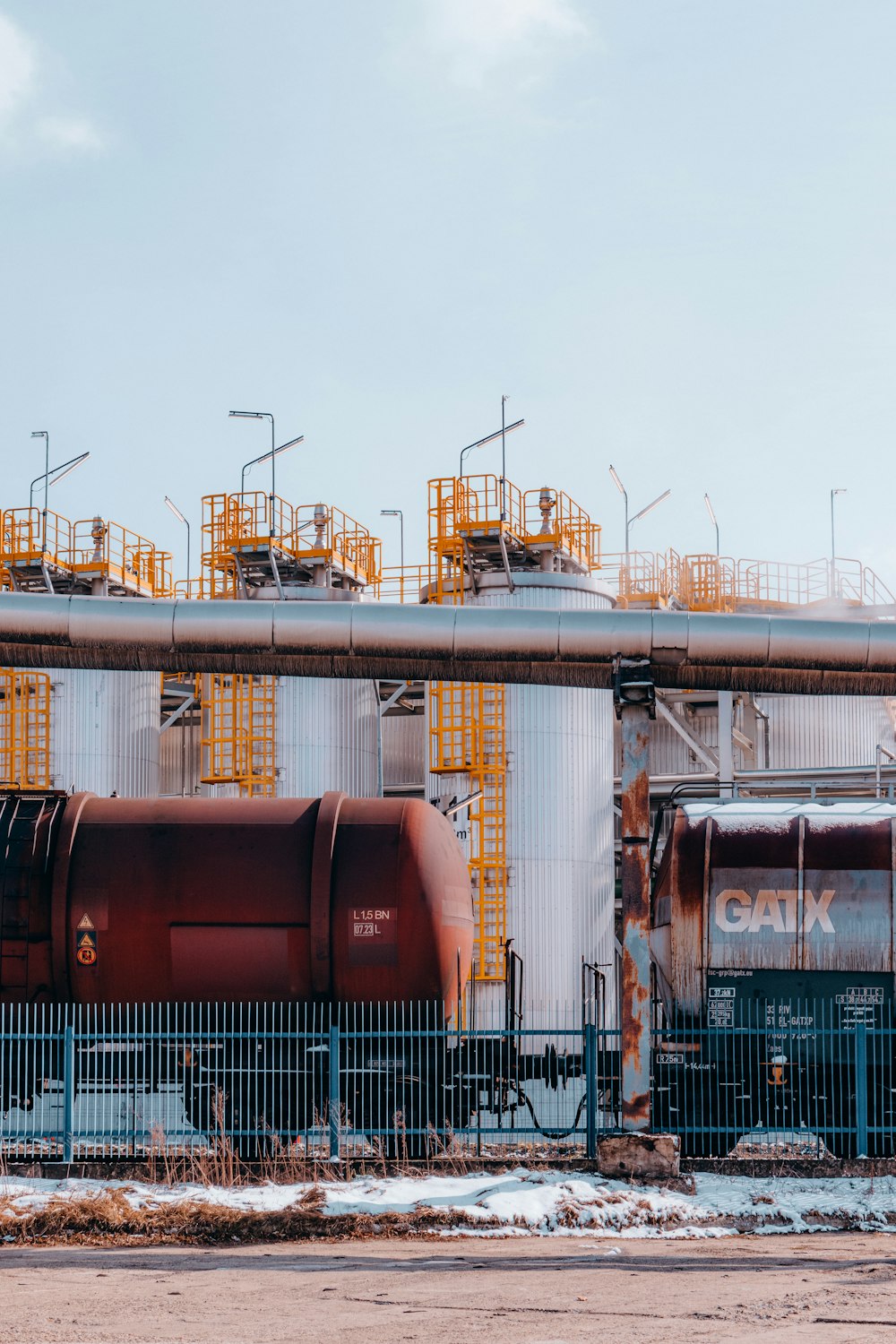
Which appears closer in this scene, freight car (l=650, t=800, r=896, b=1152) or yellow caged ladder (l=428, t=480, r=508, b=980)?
freight car (l=650, t=800, r=896, b=1152)

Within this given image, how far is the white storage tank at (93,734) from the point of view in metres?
32.3

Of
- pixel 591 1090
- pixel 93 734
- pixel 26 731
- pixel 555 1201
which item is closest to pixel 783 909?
pixel 591 1090

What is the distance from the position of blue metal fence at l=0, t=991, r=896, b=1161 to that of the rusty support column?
40 centimetres

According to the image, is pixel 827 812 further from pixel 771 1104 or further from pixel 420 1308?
pixel 420 1308

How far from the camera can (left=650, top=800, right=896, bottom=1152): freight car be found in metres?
16.8

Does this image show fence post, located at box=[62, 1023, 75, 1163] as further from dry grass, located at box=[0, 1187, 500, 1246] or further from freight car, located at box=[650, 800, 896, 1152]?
freight car, located at box=[650, 800, 896, 1152]

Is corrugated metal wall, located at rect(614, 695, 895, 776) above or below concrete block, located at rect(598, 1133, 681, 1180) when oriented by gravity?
above

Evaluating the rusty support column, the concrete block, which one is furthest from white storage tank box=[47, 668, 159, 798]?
the concrete block

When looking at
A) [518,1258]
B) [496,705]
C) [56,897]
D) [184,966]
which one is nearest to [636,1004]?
[518,1258]

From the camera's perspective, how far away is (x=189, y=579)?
113 ft

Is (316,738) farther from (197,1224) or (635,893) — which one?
(197,1224)

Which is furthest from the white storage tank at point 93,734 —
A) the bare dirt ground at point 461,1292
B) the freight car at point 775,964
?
the bare dirt ground at point 461,1292

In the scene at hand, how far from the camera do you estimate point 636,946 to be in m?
15.6

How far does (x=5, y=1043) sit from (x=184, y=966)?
2.19 m
